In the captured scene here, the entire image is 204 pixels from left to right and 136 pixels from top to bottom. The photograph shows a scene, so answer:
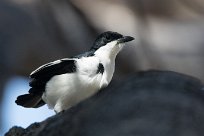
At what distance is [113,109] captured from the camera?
0.70m

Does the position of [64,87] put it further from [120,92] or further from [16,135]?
[120,92]

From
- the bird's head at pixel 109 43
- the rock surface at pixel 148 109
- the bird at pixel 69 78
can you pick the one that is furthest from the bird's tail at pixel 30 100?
the rock surface at pixel 148 109

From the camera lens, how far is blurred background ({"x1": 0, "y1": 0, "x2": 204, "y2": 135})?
1.16 metres

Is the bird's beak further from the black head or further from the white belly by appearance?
the white belly

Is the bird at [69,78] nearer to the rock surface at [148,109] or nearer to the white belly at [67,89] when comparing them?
the white belly at [67,89]

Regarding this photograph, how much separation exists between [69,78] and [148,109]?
507mm

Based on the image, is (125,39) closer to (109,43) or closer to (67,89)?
(109,43)

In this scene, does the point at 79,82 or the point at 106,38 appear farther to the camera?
the point at 106,38

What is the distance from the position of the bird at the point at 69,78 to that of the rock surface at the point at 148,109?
368 millimetres

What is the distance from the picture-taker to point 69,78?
1163mm

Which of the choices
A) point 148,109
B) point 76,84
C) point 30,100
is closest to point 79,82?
point 76,84

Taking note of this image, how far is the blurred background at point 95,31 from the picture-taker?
1.16 metres

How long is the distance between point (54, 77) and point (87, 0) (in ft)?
0.83

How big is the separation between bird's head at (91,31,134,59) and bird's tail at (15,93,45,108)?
0.17m
